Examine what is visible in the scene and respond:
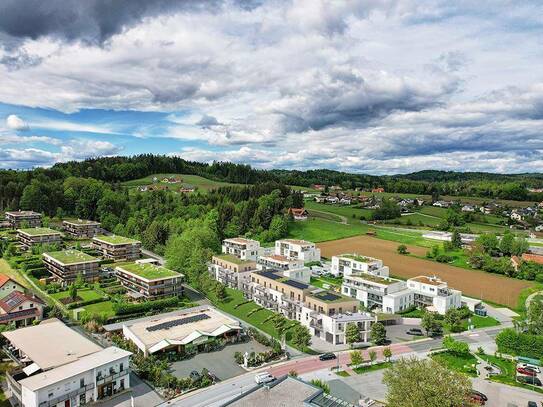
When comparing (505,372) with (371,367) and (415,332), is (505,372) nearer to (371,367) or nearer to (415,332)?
(415,332)

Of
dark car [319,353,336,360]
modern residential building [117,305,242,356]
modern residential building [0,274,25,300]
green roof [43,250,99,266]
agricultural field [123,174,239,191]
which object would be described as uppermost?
agricultural field [123,174,239,191]

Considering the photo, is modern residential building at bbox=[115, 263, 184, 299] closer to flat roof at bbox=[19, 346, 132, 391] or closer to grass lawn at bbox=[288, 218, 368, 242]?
flat roof at bbox=[19, 346, 132, 391]

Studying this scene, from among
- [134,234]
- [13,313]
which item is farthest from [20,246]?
[13,313]

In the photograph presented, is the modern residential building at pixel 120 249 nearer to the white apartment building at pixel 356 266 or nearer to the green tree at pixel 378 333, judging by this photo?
the white apartment building at pixel 356 266

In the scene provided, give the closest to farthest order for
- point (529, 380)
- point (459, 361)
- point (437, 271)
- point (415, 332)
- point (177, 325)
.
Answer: point (529, 380) < point (459, 361) < point (177, 325) < point (415, 332) < point (437, 271)

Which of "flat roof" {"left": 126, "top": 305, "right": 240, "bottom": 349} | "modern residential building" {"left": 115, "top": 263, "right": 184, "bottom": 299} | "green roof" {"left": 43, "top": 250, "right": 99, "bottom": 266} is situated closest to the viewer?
"flat roof" {"left": 126, "top": 305, "right": 240, "bottom": 349}

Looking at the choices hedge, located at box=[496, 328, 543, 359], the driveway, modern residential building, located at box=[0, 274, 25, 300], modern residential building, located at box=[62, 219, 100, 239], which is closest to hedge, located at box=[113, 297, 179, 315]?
modern residential building, located at box=[0, 274, 25, 300]

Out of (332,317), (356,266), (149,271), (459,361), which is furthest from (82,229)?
(459,361)
